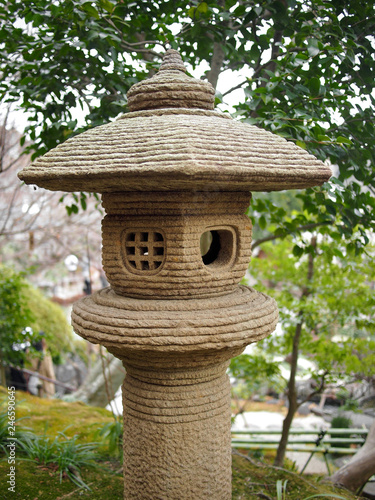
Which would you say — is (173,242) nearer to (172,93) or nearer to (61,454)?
(172,93)

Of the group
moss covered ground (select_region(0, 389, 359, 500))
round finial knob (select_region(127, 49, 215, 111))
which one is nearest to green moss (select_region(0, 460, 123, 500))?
moss covered ground (select_region(0, 389, 359, 500))

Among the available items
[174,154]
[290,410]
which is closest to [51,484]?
[290,410]

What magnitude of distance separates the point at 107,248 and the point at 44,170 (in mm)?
686

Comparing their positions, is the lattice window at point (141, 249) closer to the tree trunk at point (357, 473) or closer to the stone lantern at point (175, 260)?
the stone lantern at point (175, 260)

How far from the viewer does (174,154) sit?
7.80ft

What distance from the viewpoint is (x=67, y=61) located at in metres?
4.33

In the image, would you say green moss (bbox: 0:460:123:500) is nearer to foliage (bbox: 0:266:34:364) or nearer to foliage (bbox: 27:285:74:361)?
foliage (bbox: 0:266:34:364)

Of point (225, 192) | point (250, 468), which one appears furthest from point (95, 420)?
point (225, 192)

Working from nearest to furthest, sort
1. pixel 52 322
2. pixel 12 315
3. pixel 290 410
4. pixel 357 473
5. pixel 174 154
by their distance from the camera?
pixel 174 154 → pixel 357 473 → pixel 290 410 → pixel 12 315 → pixel 52 322

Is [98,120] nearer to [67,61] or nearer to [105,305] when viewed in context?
[67,61]

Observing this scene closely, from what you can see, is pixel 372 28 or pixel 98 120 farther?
pixel 98 120

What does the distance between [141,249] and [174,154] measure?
92cm

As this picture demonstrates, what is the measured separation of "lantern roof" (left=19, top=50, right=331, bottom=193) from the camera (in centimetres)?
240

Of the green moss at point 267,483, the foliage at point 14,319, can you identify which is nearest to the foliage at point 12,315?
the foliage at point 14,319
